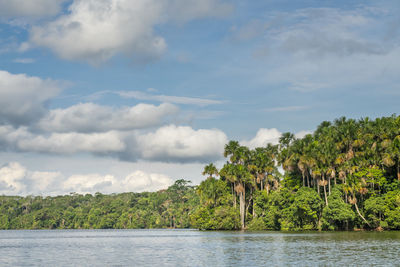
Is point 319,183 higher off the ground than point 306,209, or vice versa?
point 319,183

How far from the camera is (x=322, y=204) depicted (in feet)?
322

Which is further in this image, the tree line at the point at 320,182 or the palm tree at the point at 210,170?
the palm tree at the point at 210,170

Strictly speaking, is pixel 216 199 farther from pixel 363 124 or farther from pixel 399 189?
pixel 399 189

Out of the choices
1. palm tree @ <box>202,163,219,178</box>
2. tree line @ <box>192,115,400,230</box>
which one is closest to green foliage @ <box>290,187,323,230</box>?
tree line @ <box>192,115,400,230</box>

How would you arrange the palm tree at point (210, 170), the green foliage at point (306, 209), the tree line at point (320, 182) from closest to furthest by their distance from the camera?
the tree line at point (320, 182)
the green foliage at point (306, 209)
the palm tree at point (210, 170)

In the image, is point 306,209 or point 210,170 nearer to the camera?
point 306,209

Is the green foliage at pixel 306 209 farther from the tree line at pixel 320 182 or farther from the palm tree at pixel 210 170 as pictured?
the palm tree at pixel 210 170

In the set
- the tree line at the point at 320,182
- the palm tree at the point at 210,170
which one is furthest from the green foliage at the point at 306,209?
the palm tree at the point at 210,170

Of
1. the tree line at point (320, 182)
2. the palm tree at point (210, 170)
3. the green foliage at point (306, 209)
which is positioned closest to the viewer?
the tree line at point (320, 182)

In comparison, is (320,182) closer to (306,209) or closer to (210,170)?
(306,209)

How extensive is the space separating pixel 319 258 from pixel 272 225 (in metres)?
72.8

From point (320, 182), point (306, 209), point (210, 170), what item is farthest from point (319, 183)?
point (210, 170)

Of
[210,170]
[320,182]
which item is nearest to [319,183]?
[320,182]

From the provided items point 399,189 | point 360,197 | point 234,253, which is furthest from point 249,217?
point 234,253
